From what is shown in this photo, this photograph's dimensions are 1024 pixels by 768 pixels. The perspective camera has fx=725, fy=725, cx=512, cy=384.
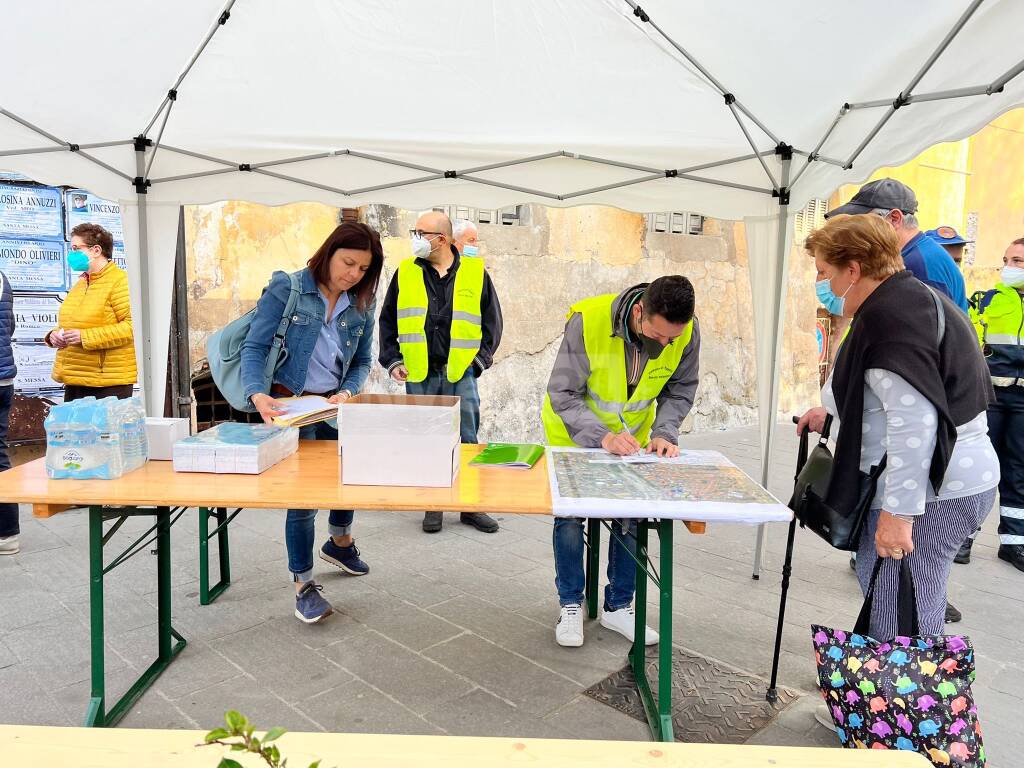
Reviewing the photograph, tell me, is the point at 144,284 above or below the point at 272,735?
above

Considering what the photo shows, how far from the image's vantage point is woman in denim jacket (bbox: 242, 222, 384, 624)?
2.94 metres

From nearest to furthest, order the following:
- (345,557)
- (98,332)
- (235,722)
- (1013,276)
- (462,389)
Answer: (235,722)
(345,557)
(1013,276)
(98,332)
(462,389)

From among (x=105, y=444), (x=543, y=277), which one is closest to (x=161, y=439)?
(x=105, y=444)

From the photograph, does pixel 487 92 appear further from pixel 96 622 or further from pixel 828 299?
pixel 96 622

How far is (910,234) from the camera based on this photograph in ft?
10.6

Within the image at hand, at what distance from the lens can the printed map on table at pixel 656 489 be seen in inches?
82.0

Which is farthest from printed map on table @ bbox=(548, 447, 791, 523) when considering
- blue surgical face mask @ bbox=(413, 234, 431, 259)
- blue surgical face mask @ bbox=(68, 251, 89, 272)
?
blue surgical face mask @ bbox=(68, 251, 89, 272)

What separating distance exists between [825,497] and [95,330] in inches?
166

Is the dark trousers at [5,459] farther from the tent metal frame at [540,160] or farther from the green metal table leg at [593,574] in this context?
the green metal table leg at [593,574]

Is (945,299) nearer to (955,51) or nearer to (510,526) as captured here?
(955,51)

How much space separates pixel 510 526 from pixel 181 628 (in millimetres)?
2194

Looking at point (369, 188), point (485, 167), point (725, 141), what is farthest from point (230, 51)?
point (725, 141)

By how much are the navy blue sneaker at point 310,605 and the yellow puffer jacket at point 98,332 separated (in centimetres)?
222

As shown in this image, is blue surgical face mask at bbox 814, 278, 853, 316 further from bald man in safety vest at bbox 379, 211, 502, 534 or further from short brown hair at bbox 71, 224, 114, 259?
short brown hair at bbox 71, 224, 114, 259
